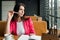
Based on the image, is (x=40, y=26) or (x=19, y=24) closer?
(x=19, y=24)

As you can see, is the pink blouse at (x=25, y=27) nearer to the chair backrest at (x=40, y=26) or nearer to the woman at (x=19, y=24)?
the woman at (x=19, y=24)

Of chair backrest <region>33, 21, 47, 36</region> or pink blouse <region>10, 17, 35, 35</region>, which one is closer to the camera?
pink blouse <region>10, 17, 35, 35</region>

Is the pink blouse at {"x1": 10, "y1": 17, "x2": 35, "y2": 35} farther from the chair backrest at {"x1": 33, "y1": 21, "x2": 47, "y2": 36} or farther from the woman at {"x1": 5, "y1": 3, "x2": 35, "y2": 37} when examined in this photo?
the chair backrest at {"x1": 33, "y1": 21, "x2": 47, "y2": 36}

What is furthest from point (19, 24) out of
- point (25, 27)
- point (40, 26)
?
point (40, 26)

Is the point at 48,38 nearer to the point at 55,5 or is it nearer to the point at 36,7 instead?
the point at 55,5

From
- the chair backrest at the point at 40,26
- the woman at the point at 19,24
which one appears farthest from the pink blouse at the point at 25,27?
the chair backrest at the point at 40,26

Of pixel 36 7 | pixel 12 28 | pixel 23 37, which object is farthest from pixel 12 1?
pixel 23 37

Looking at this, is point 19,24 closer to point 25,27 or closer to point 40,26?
point 25,27

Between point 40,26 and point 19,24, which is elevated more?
point 19,24

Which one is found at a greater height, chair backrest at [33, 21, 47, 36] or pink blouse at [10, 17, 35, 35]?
pink blouse at [10, 17, 35, 35]

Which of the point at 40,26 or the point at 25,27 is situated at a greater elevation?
the point at 25,27

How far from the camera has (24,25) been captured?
282 centimetres

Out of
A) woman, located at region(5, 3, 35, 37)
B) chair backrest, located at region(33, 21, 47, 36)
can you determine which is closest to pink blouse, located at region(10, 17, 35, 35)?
woman, located at region(5, 3, 35, 37)

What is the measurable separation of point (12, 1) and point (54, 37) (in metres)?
9.93
